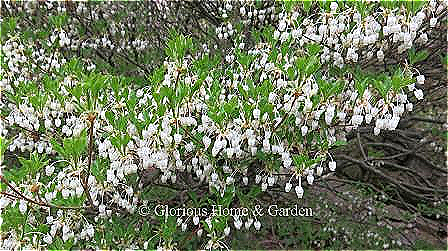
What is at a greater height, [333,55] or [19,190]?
[333,55]

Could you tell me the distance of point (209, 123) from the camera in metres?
3.56

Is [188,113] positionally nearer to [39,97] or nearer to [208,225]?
[208,225]

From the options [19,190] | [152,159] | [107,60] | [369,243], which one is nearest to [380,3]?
[152,159]

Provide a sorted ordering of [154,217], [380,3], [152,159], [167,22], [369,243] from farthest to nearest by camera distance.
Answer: [369,243] < [167,22] < [154,217] < [380,3] < [152,159]

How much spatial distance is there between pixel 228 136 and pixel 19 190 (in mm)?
1457

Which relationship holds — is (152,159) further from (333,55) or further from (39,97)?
(333,55)

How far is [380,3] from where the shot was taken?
12.6ft

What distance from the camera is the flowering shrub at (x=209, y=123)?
3387 millimetres

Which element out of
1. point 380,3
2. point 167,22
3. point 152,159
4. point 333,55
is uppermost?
point 167,22

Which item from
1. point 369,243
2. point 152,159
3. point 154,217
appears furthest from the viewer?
point 369,243

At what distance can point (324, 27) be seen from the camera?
12.6 feet

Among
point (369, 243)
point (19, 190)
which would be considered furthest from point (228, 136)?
point (369, 243)

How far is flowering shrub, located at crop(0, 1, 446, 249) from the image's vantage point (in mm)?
3387

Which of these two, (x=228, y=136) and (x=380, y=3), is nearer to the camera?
(x=228, y=136)
